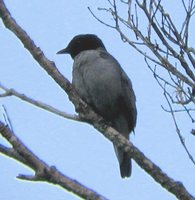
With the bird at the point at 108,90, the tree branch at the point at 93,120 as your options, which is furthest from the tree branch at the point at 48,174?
the bird at the point at 108,90

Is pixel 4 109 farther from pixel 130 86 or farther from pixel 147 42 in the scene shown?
pixel 130 86

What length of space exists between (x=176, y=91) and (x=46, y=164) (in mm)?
2136

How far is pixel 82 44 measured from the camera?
22.0ft

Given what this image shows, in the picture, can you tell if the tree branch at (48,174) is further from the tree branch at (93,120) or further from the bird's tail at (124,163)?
the bird's tail at (124,163)

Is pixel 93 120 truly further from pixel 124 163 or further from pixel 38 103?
pixel 124 163

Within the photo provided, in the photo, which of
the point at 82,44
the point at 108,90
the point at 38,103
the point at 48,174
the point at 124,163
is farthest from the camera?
the point at 82,44

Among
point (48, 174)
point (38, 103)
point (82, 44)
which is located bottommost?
point (48, 174)

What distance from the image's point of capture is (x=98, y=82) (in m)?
5.75

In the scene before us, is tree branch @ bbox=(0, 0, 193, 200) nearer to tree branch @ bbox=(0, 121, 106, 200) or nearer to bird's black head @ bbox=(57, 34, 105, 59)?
tree branch @ bbox=(0, 121, 106, 200)

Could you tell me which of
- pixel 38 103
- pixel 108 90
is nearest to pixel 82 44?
pixel 108 90

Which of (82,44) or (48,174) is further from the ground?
(82,44)

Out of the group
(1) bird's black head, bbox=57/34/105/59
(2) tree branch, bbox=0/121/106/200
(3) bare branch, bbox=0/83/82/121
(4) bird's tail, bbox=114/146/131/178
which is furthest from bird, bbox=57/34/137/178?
(2) tree branch, bbox=0/121/106/200

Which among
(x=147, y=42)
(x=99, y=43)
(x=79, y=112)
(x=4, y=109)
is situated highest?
(x=99, y=43)

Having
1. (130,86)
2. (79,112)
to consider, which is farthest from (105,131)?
(130,86)
